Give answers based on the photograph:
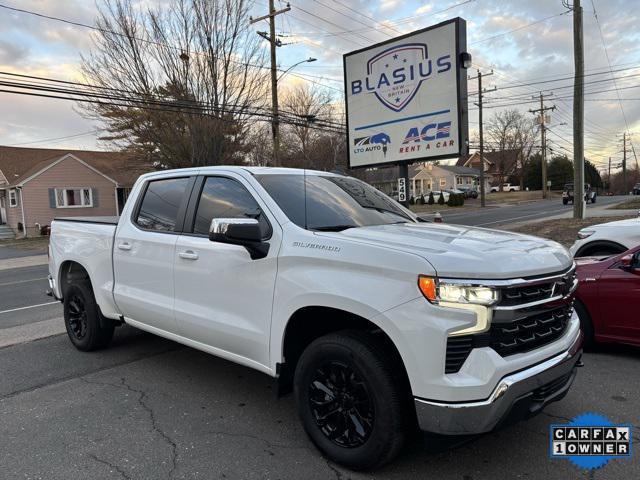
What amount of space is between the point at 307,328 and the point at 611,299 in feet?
10.7

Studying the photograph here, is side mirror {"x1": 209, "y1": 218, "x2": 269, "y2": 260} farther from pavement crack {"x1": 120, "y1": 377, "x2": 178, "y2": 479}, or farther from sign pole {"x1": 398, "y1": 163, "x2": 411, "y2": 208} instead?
sign pole {"x1": 398, "y1": 163, "x2": 411, "y2": 208}

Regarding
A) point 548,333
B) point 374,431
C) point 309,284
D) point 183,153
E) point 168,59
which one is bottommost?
point 374,431

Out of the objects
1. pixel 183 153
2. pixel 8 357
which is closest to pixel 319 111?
pixel 183 153

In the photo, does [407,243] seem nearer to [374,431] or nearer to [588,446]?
[374,431]

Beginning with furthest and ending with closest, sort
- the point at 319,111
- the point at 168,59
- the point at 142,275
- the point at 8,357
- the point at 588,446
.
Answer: the point at 319,111 → the point at 168,59 → the point at 8,357 → the point at 142,275 → the point at 588,446

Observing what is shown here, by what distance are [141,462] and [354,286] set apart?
5.94 ft

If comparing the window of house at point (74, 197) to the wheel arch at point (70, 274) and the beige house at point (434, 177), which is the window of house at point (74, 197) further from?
the beige house at point (434, 177)

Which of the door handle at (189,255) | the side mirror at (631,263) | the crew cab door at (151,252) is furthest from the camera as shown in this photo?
the side mirror at (631,263)

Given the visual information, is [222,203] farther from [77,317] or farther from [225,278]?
[77,317]

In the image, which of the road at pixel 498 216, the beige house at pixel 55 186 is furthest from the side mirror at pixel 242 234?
the beige house at pixel 55 186

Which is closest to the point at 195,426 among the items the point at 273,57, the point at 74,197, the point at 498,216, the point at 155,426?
→ the point at 155,426

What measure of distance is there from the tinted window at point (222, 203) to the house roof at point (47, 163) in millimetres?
28505

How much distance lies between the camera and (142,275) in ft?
14.5

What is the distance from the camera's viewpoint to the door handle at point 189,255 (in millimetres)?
3861
